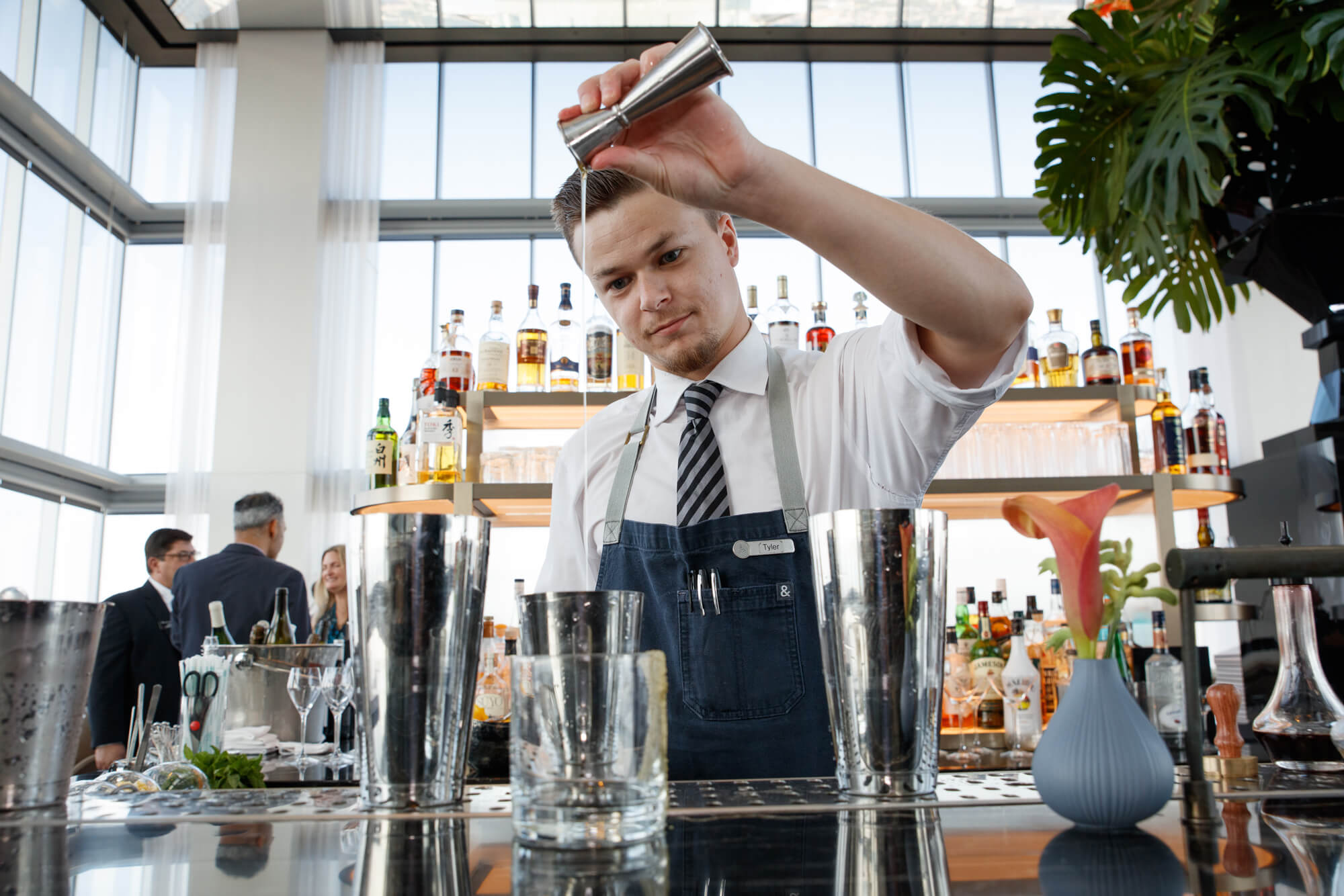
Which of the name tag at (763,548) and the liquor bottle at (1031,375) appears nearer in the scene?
the name tag at (763,548)

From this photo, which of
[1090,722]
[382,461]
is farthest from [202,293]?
[1090,722]

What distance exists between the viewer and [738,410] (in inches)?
63.9

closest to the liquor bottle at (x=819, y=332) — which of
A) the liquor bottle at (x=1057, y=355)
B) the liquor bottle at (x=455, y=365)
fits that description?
the liquor bottle at (x=1057, y=355)

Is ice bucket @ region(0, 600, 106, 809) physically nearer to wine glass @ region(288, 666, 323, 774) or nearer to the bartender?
the bartender

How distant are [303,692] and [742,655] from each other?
90 cm

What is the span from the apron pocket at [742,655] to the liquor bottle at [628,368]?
1.84 meters

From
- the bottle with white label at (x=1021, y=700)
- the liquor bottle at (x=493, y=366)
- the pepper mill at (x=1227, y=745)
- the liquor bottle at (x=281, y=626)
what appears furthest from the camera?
the liquor bottle at (x=493, y=366)

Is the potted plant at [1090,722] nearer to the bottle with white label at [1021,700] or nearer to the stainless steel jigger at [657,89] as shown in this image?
the stainless steel jigger at [657,89]

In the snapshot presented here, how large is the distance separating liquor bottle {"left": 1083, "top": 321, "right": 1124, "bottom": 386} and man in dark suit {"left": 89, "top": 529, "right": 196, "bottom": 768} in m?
3.37

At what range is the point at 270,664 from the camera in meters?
1.76

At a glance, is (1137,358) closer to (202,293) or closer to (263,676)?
(263,676)

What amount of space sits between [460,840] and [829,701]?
288 millimetres

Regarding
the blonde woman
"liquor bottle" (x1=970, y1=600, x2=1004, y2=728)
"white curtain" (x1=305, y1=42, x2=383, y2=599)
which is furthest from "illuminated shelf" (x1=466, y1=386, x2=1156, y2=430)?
"white curtain" (x1=305, y1=42, x2=383, y2=599)

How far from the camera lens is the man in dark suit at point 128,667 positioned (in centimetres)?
326
